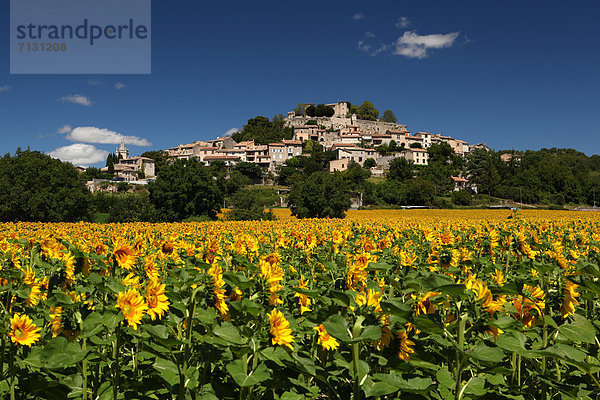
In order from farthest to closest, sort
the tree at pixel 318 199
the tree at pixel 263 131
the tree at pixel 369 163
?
the tree at pixel 263 131, the tree at pixel 369 163, the tree at pixel 318 199

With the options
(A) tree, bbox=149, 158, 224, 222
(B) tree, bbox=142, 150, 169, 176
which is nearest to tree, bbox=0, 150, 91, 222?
(A) tree, bbox=149, 158, 224, 222

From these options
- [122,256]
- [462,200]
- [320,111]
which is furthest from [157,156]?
[122,256]

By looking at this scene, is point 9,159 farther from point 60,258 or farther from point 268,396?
point 268,396

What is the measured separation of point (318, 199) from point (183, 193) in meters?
13.1

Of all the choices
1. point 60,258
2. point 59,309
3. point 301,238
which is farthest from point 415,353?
point 301,238

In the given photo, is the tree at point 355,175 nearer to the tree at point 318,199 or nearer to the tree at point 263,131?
the tree at point 263,131

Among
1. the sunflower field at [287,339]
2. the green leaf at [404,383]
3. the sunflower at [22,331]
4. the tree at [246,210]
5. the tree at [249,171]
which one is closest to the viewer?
the green leaf at [404,383]

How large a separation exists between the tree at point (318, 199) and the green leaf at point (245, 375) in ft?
117

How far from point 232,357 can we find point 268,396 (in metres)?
0.30

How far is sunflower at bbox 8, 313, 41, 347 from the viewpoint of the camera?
1986 millimetres

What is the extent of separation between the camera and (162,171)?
35.0 m

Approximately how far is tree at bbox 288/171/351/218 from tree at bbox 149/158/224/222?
8.10 metres

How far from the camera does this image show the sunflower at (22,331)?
1.99 meters

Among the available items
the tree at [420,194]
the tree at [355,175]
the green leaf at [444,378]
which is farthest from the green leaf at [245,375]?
the tree at [355,175]
